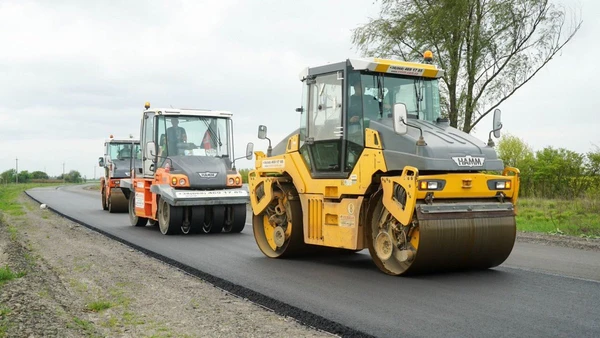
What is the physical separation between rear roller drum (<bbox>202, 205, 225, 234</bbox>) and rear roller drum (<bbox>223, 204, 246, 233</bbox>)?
163 millimetres

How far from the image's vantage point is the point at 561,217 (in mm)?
16406

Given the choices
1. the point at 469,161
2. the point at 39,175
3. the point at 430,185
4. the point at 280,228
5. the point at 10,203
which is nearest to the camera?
the point at 430,185

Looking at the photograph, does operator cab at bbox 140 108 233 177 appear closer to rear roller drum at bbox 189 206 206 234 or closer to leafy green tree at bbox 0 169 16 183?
rear roller drum at bbox 189 206 206 234

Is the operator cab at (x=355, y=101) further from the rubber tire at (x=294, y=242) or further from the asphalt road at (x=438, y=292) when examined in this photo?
the asphalt road at (x=438, y=292)

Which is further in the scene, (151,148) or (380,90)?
(151,148)

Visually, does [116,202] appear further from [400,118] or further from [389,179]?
[400,118]

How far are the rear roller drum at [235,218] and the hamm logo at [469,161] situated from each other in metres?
7.11

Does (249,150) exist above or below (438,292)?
above

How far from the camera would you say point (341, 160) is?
9.02 m

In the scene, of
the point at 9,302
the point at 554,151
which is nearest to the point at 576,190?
the point at 554,151

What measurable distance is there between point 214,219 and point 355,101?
6.24 meters

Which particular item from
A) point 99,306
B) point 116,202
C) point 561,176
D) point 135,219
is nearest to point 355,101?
point 99,306

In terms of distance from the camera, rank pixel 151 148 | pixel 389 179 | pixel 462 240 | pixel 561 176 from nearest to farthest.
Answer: pixel 462 240 < pixel 389 179 < pixel 151 148 < pixel 561 176

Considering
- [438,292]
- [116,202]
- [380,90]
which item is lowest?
[438,292]
